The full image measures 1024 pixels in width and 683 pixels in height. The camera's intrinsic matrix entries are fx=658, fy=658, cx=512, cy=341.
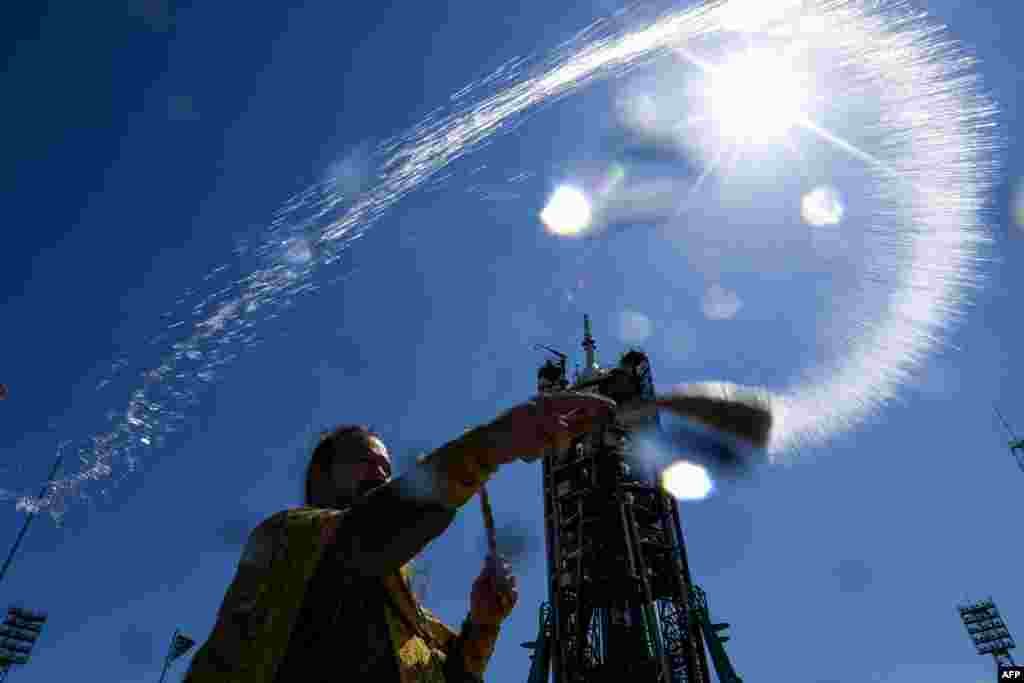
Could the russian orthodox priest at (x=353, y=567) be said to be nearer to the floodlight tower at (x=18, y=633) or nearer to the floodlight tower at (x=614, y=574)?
the floodlight tower at (x=614, y=574)

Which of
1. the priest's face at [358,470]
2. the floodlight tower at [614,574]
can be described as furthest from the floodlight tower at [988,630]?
the priest's face at [358,470]

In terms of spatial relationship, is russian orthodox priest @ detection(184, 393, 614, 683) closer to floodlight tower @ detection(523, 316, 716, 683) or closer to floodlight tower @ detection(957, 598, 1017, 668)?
floodlight tower @ detection(523, 316, 716, 683)

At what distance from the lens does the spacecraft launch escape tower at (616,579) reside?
2873 cm

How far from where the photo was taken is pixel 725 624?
29703 millimetres

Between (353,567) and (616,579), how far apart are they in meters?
30.3

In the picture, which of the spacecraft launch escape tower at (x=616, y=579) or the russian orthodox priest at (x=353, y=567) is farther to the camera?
the spacecraft launch escape tower at (x=616, y=579)

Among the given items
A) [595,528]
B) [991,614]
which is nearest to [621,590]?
[595,528]

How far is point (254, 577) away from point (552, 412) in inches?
51.4

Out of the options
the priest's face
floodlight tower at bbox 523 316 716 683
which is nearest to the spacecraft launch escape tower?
floodlight tower at bbox 523 316 716 683

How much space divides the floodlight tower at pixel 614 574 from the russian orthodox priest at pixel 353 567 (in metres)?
26.3

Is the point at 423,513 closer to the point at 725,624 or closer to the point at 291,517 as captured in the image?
the point at 291,517

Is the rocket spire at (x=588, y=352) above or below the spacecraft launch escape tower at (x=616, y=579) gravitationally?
above

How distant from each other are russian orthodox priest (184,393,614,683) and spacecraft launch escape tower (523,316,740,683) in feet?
81.5

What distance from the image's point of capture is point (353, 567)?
241cm
